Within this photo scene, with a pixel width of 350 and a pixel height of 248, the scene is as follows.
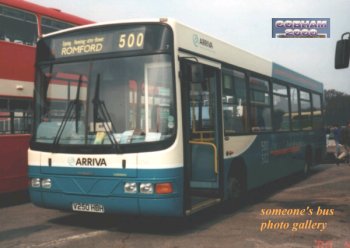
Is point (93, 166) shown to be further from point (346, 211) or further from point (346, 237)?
point (346, 211)

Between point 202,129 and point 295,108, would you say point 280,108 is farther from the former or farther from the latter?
point 202,129

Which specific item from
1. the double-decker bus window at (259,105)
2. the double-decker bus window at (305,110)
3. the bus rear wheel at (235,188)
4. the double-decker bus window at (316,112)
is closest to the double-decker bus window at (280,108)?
the double-decker bus window at (259,105)

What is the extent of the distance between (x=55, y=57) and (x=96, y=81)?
3.25ft

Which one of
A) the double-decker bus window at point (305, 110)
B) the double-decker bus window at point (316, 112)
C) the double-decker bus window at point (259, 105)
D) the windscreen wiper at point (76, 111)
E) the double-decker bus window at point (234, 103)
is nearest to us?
the windscreen wiper at point (76, 111)

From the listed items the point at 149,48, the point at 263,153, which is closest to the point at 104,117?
the point at 149,48

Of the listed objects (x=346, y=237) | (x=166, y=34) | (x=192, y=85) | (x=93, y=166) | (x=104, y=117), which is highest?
(x=166, y=34)

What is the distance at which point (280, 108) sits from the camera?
11.7 metres

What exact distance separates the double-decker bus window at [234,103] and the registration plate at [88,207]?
8.96 ft

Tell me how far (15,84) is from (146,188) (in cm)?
489

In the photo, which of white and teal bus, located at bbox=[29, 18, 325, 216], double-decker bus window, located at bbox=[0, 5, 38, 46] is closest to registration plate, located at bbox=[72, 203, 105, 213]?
white and teal bus, located at bbox=[29, 18, 325, 216]

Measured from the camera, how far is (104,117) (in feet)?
22.9

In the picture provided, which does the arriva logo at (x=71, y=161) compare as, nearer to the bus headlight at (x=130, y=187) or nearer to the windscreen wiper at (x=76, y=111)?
the windscreen wiper at (x=76, y=111)

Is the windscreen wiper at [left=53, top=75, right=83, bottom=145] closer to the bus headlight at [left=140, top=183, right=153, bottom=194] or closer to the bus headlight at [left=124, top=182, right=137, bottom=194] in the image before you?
the bus headlight at [left=124, top=182, right=137, bottom=194]

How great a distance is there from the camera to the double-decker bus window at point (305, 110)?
45.0 ft
